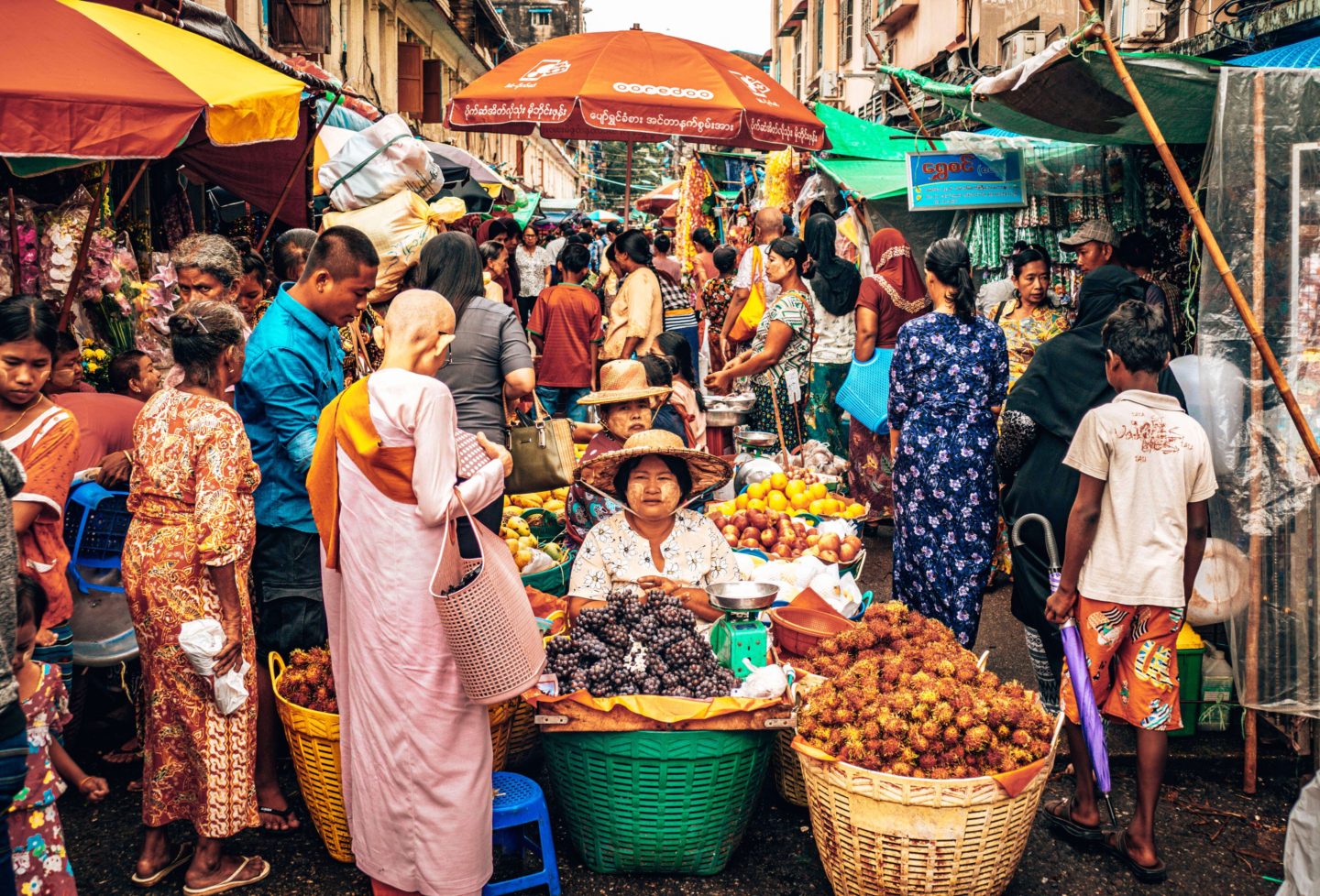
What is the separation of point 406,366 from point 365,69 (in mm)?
18532

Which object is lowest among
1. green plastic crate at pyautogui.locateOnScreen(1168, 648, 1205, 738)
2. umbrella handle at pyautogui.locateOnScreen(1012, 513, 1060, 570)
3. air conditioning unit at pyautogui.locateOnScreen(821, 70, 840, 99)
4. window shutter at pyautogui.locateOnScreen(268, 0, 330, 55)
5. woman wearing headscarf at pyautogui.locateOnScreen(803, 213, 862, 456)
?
green plastic crate at pyautogui.locateOnScreen(1168, 648, 1205, 738)

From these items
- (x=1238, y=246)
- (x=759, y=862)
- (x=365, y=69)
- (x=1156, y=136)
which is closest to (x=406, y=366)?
(x=759, y=862)

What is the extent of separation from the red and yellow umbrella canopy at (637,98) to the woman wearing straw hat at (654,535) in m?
3.17

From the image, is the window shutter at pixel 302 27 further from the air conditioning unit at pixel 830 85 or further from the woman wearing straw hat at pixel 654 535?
the air conditioning unit at pixel 830 85

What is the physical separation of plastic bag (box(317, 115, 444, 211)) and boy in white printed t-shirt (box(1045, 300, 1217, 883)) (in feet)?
11.9

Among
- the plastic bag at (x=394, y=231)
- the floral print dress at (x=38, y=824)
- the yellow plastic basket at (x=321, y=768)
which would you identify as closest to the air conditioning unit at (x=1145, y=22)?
the plastic bag at (x=394, y=231)

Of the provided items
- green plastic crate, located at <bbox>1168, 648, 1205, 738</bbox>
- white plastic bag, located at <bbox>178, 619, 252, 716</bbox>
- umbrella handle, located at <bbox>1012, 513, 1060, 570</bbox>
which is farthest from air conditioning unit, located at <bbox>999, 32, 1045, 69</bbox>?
white plastic bag, located at <bbox>178, 619, 252, 716</bbox>

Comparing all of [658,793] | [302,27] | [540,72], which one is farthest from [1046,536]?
[302,27]

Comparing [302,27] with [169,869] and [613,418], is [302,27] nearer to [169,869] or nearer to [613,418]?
[613,418]

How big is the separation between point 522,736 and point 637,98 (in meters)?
4.39

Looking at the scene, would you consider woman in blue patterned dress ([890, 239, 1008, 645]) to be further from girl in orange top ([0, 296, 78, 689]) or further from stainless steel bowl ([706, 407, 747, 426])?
girl in orange top ([0, 296, 78, 689])

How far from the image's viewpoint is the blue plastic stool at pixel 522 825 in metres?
3.44

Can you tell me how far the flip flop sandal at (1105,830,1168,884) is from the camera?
3.61 meters

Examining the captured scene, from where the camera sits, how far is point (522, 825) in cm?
366
